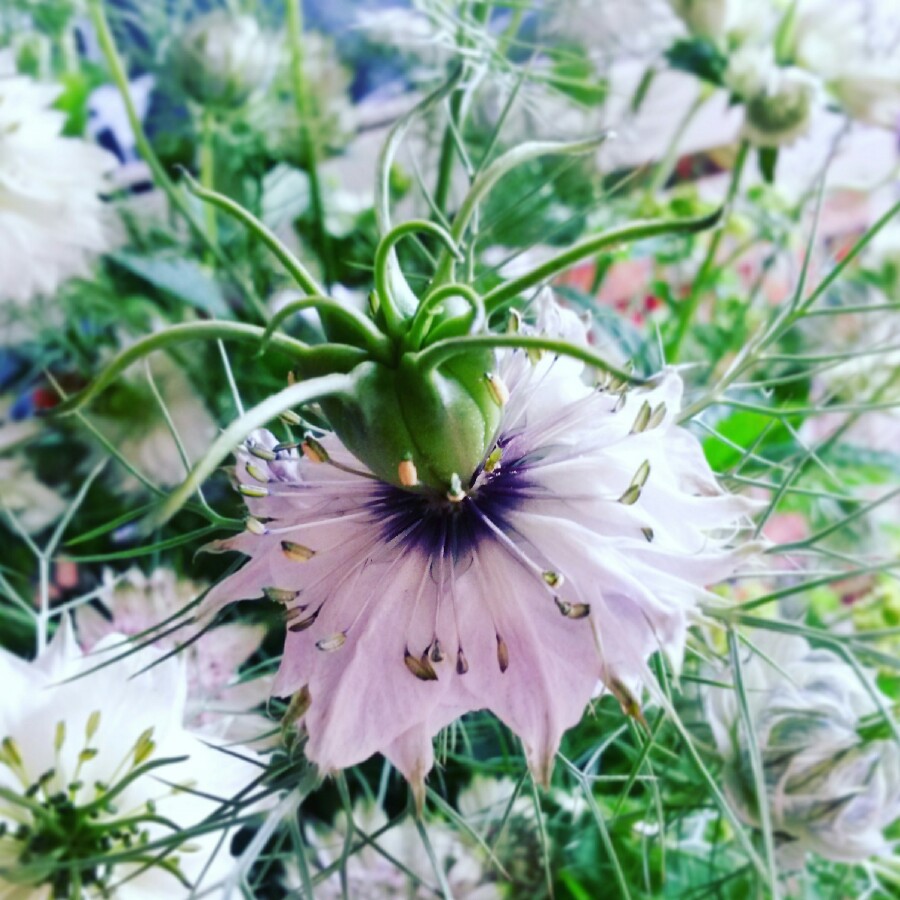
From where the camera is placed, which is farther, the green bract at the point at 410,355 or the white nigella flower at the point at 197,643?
the white nigella flower at the point at 197,643

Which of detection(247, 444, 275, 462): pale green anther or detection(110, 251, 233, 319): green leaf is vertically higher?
detection(110, 251, 233, 319): green leaf

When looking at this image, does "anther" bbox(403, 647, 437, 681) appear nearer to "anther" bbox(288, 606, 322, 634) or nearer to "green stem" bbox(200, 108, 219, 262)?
"anther" bbox(288, 606, 322, 634)

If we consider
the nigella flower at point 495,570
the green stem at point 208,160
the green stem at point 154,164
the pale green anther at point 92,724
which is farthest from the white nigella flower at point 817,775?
the green stem at point 208,160

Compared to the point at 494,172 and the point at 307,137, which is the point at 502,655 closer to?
the point at 494,172

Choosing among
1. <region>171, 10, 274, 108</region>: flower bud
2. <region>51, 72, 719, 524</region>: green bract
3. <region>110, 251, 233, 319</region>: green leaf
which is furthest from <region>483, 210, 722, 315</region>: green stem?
<region>171, 10, 274, 108</region>: flower bud

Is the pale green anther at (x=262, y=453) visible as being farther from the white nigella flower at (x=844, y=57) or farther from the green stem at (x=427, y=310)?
the white nigella flower at (x=844, y=57)

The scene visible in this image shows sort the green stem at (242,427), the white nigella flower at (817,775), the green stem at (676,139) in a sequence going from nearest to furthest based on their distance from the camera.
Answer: the green stem at (242,427)
the white nigella flower at (817,775)
the green stem at (676,139)

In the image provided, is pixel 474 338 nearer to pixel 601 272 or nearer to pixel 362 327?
pixel 362 327
